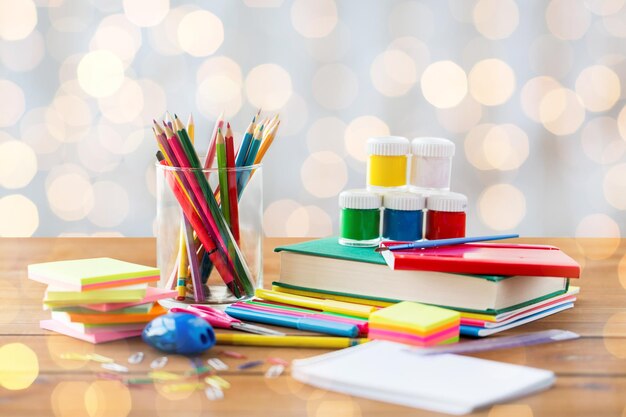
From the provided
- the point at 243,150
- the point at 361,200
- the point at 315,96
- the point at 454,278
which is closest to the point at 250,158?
the point at 243,150

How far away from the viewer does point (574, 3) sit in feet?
5.55

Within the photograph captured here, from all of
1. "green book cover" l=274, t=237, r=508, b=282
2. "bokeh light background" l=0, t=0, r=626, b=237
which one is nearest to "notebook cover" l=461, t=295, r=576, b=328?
"green book cover" l=274, t=237, r=508, b=282

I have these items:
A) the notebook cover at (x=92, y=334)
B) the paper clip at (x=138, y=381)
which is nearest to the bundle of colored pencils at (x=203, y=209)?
the notebook cover at (x=92, y=334)

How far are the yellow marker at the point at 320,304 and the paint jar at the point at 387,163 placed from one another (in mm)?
151

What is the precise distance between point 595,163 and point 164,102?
34.8 inches

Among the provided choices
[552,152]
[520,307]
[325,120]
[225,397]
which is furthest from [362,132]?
[225,397]

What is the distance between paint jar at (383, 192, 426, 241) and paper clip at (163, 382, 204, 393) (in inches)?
12.8

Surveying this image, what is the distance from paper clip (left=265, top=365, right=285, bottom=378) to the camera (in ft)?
1.99

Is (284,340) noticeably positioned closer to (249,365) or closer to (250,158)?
(249,365)

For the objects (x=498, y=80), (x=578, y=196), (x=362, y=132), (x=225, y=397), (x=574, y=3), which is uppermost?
(x=574, y=3)

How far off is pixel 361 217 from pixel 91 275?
0.93 ft

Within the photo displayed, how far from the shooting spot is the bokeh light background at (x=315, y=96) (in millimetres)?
1652

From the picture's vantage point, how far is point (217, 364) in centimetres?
63

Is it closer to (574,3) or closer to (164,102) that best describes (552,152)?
(574,3)
